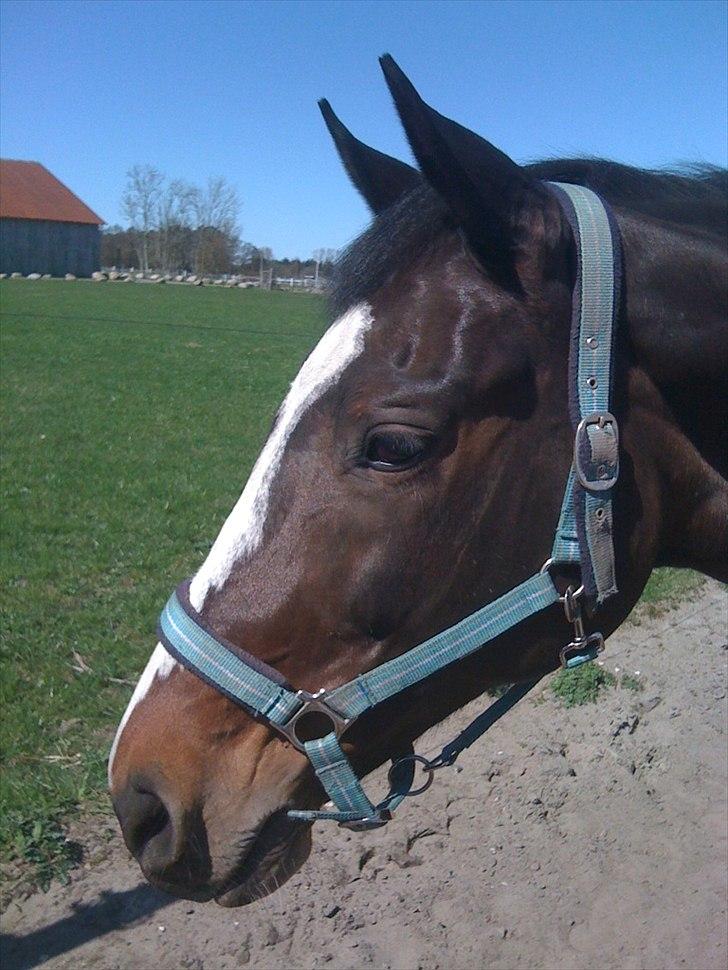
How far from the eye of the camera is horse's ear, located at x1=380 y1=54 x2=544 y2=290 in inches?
58.4

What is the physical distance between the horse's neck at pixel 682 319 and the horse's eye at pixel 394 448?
19.9 inches

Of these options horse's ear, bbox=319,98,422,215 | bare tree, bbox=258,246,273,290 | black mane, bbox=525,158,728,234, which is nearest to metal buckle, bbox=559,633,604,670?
black mane, bbox=525,158,728,234

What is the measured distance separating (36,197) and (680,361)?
262 ft

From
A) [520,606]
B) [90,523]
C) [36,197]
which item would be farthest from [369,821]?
[36,197]

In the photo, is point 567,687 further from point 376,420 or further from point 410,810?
point 376,420

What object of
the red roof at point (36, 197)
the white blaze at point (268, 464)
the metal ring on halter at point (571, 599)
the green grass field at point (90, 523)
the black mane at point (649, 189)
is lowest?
the green grass field at point (90, 523)

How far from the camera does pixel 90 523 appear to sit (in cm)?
677

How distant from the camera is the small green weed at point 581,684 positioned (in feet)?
14.4

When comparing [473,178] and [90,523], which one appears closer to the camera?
[473,178]

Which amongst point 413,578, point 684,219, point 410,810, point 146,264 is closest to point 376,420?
point 413,578

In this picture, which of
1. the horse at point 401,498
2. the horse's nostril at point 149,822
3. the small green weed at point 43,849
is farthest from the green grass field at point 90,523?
the horse's nostril at point 149,822

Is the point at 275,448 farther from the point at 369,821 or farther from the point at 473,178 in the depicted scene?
the point at 369,821

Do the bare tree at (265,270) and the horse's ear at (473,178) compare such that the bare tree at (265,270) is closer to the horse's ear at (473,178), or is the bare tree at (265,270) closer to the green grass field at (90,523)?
the green grass field at (90,523)

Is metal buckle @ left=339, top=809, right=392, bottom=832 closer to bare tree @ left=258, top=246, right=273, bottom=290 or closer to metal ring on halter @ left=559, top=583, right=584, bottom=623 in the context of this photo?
metal ring on halter @ left=559, top=583, right=584, bottom=623
